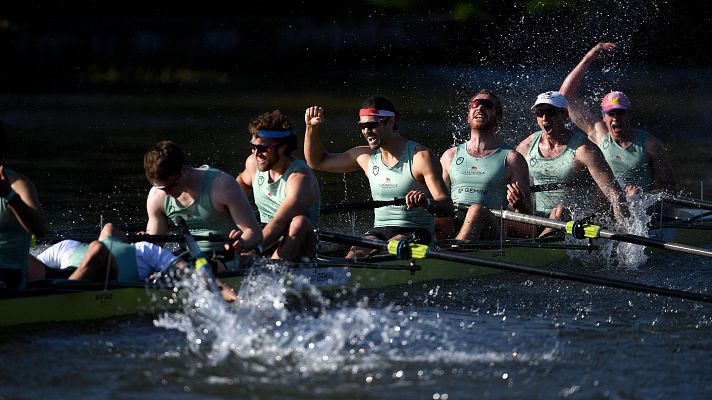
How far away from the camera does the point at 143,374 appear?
23.7 ft

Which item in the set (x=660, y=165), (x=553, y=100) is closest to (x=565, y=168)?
(x=553, y=100)

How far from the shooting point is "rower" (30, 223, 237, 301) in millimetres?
8281

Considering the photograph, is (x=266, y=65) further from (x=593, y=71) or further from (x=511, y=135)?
(x=511, y=135)

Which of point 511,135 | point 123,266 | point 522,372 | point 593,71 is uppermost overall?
point 593,71

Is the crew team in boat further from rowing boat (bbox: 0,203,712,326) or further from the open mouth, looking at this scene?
rowing boat (bbox: 0,203,712,326)

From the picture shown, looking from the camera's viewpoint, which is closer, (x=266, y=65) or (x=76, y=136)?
(x=76, y=136)

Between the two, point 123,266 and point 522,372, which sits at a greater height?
point 123,266

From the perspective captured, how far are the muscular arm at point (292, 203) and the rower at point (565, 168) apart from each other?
319cm

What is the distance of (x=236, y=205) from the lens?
8.66 meters

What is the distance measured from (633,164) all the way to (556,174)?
114 centimetres

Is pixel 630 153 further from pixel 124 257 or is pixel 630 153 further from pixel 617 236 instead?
pixel 124 257

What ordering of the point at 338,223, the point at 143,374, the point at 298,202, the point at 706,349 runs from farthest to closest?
the point at 338,223
the point at 298,202
the point at 706,349
the point at 143,374

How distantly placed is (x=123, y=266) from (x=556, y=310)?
3.20m

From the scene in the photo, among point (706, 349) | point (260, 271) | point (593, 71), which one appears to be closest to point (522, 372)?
point (706, 349)
